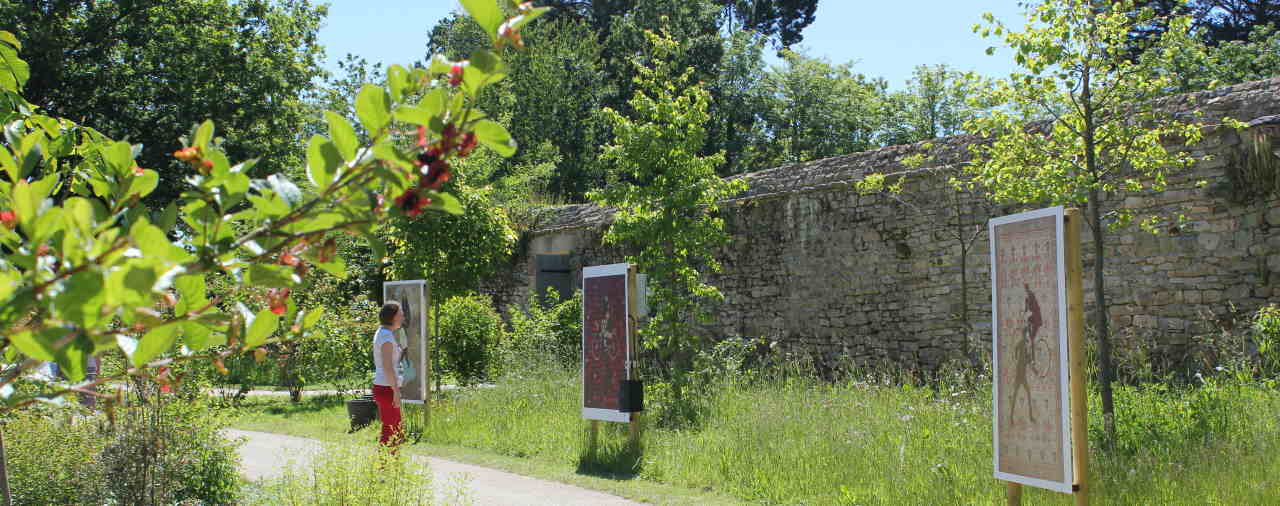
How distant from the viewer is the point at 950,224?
1171 cm

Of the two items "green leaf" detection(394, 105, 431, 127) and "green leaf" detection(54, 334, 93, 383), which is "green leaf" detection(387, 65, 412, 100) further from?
"green leaf" detection(54, 334, 93, 383)

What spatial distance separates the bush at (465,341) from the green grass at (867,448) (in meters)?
4.01

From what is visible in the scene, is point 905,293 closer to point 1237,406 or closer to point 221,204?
point 1237,406

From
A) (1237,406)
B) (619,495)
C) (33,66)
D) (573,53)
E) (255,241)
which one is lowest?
(619,495)

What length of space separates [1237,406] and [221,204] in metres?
7.52

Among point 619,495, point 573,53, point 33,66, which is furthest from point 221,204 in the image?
point 573,53

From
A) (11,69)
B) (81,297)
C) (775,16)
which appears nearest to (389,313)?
(11,69)

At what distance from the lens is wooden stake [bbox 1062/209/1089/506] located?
4.89 m

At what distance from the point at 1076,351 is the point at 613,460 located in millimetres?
4321

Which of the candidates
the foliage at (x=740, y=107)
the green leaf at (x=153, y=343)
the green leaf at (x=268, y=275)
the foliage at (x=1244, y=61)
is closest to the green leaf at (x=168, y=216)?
the green leaf at (x=268, y=275)

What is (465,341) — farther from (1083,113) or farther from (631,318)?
(1083,113)

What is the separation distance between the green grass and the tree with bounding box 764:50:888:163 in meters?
21.2

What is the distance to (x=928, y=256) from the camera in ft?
39.1

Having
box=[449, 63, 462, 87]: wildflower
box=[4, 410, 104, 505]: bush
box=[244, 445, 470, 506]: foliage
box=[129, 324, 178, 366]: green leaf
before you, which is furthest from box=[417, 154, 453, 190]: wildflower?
box=[4, 410, 104, 505]: bush
